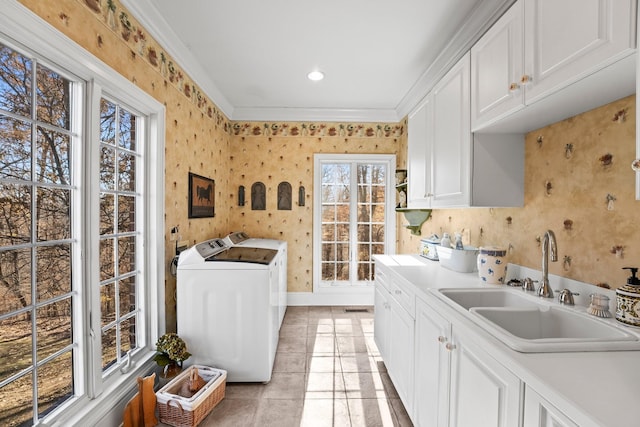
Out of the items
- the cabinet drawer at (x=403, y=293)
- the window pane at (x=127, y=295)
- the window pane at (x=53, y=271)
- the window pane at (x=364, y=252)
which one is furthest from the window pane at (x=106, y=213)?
the window pane at (x=364, y=252)

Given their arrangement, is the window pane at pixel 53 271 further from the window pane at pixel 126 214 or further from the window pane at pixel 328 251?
the window pane at pixel 328 251

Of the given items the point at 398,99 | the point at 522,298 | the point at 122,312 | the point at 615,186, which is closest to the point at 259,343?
the point at 122,312

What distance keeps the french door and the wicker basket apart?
2.31 m

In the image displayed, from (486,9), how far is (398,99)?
189 centimetres

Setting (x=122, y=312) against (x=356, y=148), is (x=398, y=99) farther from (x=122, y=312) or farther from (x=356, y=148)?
(x=122, y=312)

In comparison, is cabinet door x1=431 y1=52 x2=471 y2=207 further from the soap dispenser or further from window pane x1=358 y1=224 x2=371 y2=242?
window pane x1=358 y1=224 x2=371 y2=242

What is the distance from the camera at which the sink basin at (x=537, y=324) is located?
961mm

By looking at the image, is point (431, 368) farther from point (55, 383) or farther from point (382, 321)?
point (55, 383)

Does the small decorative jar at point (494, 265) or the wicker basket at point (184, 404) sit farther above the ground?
the small decorative jar at point (494, 265)

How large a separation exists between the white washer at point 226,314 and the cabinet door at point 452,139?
1452 millimetres

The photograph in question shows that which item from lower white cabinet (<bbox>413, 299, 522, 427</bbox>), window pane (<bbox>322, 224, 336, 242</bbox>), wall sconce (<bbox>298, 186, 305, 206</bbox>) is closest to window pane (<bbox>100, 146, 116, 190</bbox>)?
lower white cabinet (<bbox>413, 299, 522, 427</bbox>)

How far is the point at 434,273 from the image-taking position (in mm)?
2154

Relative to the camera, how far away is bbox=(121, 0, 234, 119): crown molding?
6.17 feet

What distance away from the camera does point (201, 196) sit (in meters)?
3.06
